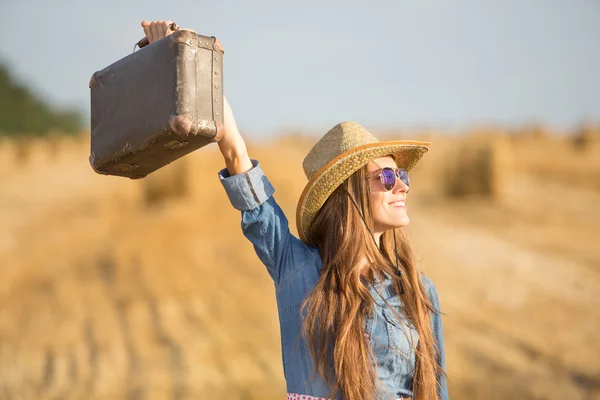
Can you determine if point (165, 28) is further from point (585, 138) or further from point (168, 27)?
point (585, 138)

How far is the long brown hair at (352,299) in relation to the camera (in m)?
2.12

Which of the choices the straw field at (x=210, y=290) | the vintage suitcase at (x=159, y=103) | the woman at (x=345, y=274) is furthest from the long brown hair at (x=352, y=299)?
the straw field at (x=210, y=290)

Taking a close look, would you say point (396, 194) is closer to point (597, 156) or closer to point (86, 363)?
point (86, 363)

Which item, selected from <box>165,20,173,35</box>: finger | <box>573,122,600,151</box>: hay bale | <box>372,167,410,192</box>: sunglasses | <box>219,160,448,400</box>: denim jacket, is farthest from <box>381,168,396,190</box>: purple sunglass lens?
<box>573,122,600,151</box>: hay bale

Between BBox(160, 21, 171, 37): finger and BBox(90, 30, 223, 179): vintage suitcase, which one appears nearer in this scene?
BBox(90, 30, 223, 179): vintage suitcase

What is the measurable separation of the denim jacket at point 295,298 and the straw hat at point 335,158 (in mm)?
106

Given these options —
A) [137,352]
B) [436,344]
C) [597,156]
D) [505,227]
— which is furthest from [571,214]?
[436,344]

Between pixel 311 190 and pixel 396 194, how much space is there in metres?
0.26

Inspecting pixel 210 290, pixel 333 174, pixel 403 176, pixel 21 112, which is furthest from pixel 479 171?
pixel 21 112

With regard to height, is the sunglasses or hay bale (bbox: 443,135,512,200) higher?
hay bale (bbox: 443,135,512,200)

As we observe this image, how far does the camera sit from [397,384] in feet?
7.39

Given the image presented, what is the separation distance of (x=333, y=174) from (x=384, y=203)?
177mm

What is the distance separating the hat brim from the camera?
2279mm

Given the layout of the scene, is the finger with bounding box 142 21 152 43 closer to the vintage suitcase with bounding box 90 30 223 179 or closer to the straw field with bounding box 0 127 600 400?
the vintage suitcase with bounding box 90 30 223 179
